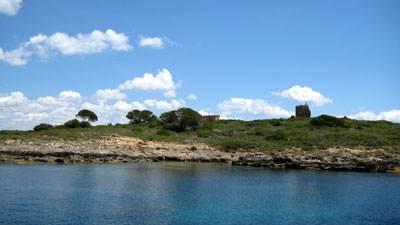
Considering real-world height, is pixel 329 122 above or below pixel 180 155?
above

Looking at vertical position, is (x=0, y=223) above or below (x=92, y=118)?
below

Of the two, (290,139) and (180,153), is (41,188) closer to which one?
(180,153)

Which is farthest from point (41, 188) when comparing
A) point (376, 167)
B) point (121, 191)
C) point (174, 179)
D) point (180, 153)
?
point (376, 167)

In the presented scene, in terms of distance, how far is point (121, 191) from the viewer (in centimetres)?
2758

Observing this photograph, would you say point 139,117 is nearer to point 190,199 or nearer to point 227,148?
point 227,148

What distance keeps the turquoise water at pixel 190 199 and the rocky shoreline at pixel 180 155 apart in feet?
27.7

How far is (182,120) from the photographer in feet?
268

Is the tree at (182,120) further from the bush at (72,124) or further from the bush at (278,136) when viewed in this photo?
the bush at (72,124)

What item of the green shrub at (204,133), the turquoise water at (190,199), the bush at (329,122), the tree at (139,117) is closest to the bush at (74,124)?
the tree at (139,117)

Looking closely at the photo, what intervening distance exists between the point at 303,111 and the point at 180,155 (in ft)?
216

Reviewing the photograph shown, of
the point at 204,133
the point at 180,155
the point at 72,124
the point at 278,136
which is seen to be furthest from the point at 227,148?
the point at 72,124

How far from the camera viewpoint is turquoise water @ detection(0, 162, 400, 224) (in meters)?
20.2

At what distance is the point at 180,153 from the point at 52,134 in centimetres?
2221

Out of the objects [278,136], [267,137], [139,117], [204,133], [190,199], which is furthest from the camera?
[139,117]
